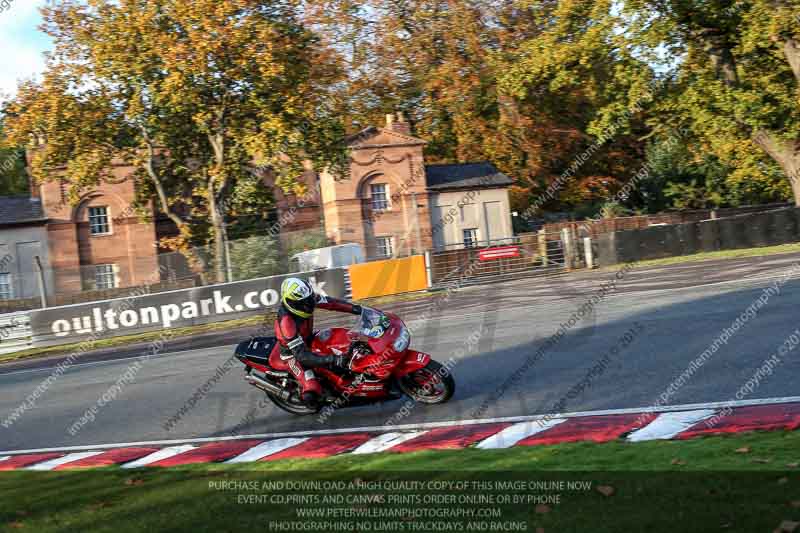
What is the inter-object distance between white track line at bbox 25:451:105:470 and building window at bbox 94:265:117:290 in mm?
18498

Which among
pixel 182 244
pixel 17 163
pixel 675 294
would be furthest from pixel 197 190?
pixel 17 163

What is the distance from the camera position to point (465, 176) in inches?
1927

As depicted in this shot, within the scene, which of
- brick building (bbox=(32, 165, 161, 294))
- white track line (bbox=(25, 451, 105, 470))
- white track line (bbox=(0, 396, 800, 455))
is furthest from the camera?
brick building (bbox=(32, 165, 161, 294))

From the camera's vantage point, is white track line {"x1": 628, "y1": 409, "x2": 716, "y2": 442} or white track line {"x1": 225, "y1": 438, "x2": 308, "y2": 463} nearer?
white track line {"x1": 628, "y1": 409, "x2": 716, "y2": 442}

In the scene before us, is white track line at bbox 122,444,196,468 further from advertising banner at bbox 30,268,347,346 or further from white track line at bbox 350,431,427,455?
advertising banner at bbox 30,268,347,346

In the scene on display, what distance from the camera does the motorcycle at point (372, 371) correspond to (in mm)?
9727

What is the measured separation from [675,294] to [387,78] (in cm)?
4076

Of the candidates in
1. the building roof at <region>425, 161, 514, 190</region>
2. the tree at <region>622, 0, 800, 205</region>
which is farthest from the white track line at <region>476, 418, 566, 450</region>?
the building roof at <region>425, 161, 514, 190</region>

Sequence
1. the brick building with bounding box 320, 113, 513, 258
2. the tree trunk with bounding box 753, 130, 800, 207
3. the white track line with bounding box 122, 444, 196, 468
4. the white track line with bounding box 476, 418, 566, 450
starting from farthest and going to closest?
the brick building with bounding box 320, 113, 513, 258 → the tree trunk with bounding box 753, 130, 800, 207 → the white track line with bounding box 122, 444, 196, 468 → the white track line with bounding box 476, 418, 566, 450

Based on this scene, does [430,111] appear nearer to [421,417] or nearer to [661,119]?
[661,119]

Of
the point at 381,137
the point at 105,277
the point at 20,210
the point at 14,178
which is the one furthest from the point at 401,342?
the point at 14,178

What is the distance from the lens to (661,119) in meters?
38.5

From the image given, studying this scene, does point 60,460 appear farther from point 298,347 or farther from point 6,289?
point 6,289

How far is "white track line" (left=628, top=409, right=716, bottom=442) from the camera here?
24.9 feet
